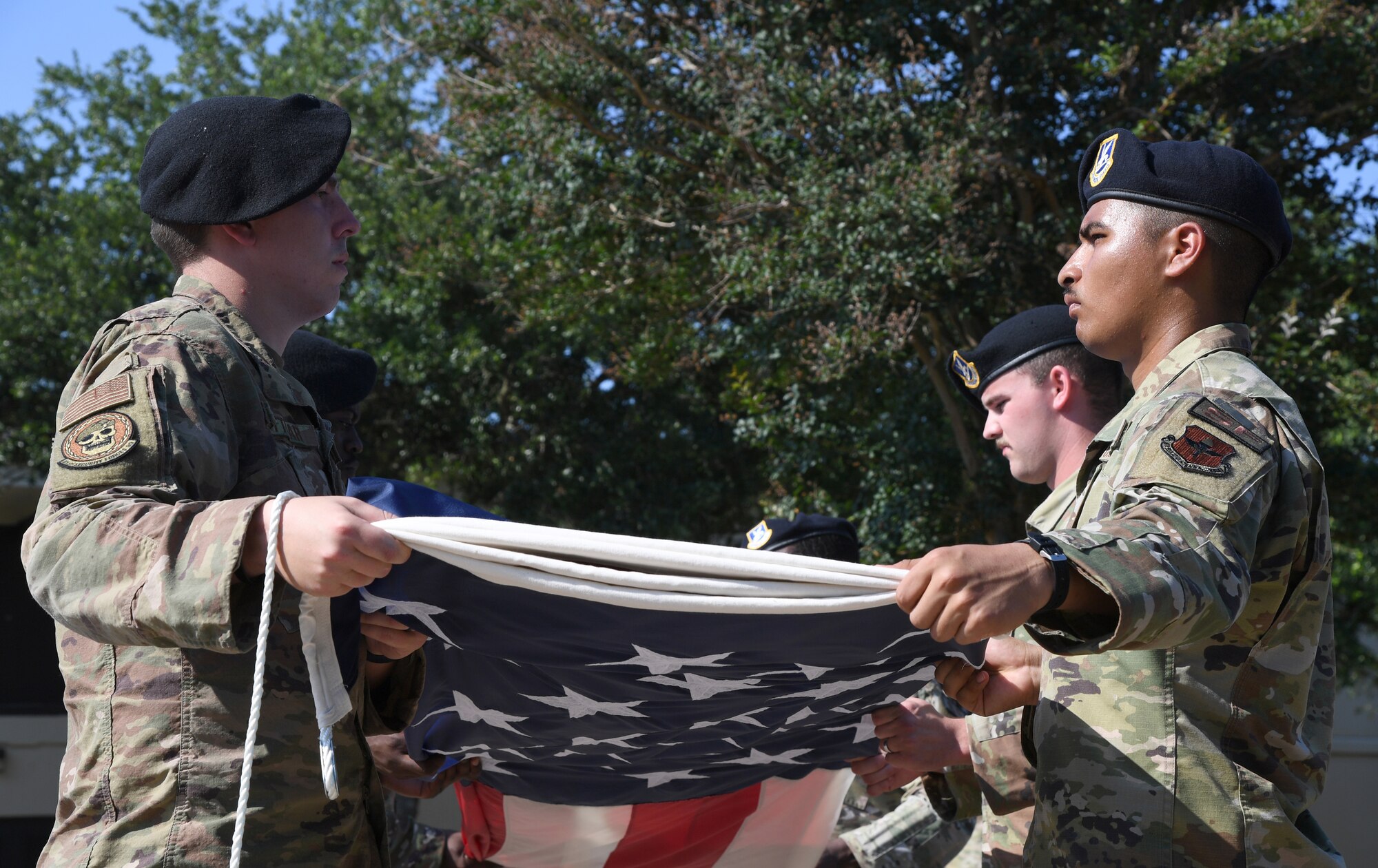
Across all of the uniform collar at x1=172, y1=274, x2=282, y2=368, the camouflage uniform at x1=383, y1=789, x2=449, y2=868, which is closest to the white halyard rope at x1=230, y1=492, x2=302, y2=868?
the uniform collar at x1=172, y1=274, x2=282, y2=368

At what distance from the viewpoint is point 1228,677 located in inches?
75.4

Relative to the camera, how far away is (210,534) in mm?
1553

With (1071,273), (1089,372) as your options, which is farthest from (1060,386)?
(1071,273)

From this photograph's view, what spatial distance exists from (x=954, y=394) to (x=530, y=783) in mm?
5199

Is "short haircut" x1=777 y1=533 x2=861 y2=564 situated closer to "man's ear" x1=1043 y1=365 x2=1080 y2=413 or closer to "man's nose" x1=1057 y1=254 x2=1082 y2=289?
"man's ear" x1=1043 y1=365 x2=1080 y2=413

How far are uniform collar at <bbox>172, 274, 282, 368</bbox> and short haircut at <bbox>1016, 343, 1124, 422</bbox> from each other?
2.18m

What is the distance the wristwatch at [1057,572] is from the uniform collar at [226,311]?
1.29 meters

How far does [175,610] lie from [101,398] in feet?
1.25

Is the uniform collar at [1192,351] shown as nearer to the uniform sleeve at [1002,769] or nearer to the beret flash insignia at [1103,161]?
the beret flash insignia at [1103,161]

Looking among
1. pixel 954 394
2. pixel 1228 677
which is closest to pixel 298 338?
pixel 1228 677

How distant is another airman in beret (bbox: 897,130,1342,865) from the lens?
155 centimetres

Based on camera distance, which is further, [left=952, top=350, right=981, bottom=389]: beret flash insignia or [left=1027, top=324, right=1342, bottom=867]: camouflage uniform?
[left=952, top=350, right=981, bottom=389]: beret flash insignia

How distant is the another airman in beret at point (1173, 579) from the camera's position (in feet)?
5.09

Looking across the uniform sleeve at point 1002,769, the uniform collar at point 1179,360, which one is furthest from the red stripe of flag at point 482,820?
the uniform collar at point 1179,360
